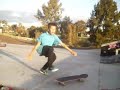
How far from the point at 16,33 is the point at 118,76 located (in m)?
33.0

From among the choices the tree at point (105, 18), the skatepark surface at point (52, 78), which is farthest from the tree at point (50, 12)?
the skatepark surface at point (52, 78)

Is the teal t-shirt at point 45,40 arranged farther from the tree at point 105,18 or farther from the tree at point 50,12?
the tree at point 50,12

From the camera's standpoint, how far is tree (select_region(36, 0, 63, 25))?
40.3 metres

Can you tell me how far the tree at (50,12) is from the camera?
132 ft

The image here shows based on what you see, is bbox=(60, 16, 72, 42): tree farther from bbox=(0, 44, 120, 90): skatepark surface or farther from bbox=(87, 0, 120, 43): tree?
bbox=(0, 44, 120, 90): skatepark surface

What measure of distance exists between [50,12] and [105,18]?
46.8ft

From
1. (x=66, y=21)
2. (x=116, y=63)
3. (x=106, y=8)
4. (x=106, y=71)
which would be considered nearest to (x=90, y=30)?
(x=106, y=8)

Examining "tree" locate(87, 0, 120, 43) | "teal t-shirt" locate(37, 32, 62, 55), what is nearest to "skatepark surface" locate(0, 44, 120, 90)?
"teal t-shirt" locate(37, 32, 62, 55)

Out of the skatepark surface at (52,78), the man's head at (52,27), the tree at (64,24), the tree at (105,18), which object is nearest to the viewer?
the skatepark surface at (52,78)

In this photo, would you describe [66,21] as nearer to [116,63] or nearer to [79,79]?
[116,63]

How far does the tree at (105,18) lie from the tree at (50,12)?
1248 centimetres

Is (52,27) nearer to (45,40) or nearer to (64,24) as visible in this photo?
(45,40)

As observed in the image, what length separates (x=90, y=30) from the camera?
29141 mm

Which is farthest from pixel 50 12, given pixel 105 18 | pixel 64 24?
pixel 105 18
